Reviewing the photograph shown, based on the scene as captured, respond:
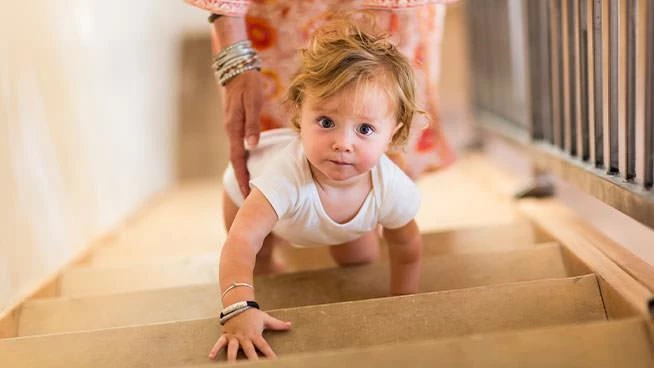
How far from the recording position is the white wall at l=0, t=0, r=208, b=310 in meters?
1.85

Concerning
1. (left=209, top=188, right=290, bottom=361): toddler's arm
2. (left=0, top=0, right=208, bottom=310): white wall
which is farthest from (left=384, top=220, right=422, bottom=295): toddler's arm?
(left=0, top=0, right=208, bottom=310): white wall

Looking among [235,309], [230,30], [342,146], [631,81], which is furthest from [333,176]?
[631,81]

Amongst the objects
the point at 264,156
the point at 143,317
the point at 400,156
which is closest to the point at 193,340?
the point at 143,317

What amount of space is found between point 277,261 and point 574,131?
0.80m

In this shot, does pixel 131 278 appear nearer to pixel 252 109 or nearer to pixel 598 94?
pixel 252 109

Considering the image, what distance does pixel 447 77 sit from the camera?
424 cm

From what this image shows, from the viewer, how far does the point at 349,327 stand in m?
1.33

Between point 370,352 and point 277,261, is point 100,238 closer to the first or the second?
point 277,261

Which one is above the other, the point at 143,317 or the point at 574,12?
the point at 574,12

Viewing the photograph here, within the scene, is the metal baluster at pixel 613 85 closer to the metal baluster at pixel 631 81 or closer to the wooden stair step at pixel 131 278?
the metal baluster at pixel 631 81

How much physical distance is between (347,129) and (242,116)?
381mm

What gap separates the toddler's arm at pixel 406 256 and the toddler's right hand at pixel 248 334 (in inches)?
14.5

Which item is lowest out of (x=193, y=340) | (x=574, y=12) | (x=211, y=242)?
(x=211, y=242)

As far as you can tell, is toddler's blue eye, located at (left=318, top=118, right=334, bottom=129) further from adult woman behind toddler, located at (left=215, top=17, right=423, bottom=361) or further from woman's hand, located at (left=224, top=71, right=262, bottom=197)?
woman's hand, located at (left=224, top=71, right=262, bottom=197)
